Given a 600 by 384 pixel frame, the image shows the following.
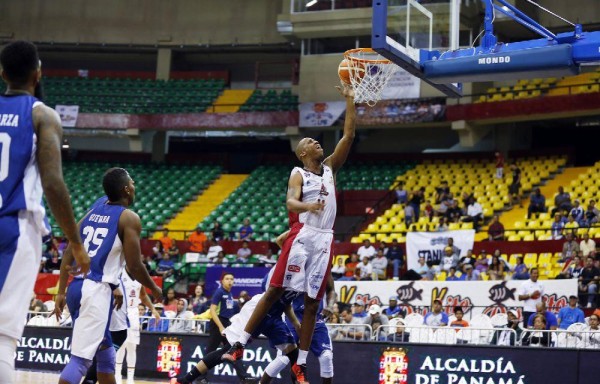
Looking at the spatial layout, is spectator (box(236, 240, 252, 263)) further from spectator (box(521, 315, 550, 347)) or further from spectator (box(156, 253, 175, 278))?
spectator (box(521, 315, 550, 347))

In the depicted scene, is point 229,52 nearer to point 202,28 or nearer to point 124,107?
point 202,28

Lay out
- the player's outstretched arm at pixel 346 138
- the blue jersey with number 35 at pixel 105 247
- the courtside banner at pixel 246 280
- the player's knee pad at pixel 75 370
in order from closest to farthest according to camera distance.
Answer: the player's knee pad at pixel 75 370, the blue jersey with number 35 at pixel 105 247, the player's outstretched arm at pixel 346 138, the courtside banner at pixel 246 280

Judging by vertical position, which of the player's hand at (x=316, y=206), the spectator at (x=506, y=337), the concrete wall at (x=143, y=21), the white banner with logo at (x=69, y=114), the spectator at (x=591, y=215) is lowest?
the spectator at (x=506, y=337)

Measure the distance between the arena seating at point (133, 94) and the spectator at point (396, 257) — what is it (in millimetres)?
13815

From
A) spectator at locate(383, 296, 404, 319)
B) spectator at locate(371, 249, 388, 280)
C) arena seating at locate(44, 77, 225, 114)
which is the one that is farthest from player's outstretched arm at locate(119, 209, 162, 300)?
arena seating at locate(44, 77, 225, 114)

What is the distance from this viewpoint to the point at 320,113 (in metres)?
34.8

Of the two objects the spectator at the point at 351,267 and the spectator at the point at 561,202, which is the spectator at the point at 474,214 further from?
the spectator at the point at 351,267

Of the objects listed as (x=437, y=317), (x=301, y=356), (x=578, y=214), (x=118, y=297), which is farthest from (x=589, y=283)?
(x=118, y=297)

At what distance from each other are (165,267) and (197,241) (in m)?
2.44

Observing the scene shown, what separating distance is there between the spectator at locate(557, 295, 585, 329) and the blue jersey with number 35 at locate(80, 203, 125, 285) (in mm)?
11813

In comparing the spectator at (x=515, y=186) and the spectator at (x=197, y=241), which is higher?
the spectator at (x=515, y=186)

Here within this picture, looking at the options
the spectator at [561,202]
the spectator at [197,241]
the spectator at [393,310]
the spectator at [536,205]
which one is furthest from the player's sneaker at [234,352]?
the spectator at [197,241]

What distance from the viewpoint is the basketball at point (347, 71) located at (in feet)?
38.5

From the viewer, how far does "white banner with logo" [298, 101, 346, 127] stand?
3438cm
